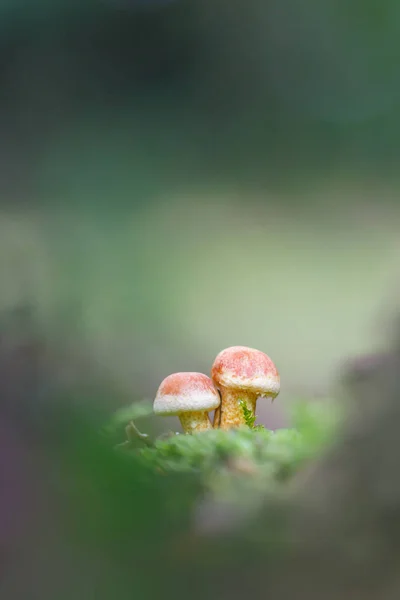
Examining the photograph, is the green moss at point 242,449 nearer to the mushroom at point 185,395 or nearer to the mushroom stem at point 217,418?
the mushroom at point 185,395

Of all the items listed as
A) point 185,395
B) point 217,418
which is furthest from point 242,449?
point 217,418

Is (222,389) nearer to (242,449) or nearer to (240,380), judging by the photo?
(240,380)

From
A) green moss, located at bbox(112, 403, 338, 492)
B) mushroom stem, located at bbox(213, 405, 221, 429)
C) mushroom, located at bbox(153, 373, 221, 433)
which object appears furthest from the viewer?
mushroom stem, located at bbox(213, 405, 221, 429)

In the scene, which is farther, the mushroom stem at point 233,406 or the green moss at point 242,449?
the mushroom stem at point 233,406

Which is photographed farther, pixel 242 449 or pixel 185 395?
pixel 185 395

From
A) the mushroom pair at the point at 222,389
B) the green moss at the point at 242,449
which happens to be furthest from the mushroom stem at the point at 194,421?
the green moss at the point at 242,449

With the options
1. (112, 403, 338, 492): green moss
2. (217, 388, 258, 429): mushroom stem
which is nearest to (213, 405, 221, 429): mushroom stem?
(217, 388, 258, 429): mushroom stem

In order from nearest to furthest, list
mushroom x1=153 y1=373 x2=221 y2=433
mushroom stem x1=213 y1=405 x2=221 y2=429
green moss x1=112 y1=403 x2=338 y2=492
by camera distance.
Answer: green moss x1=112 y1=403 x2=338 y2=492
mushroom x1=153 y1=373 x2=221 y2=433
mushroom stem x1=213 y1=405 x2=221 y2=429

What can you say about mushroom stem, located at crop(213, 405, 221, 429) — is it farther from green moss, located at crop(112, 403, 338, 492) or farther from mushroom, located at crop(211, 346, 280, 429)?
green moss, located at crop(112, 403, 338, 492)
